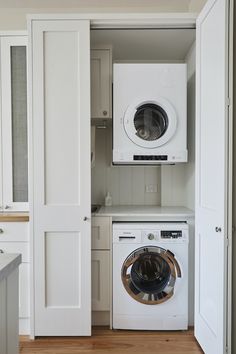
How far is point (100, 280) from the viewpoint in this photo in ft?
7.96

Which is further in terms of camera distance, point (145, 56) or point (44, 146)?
point (145, 56)

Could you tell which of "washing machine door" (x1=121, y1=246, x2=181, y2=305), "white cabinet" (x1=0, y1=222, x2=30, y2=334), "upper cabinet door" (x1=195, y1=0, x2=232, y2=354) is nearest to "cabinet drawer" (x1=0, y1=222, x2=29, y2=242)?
"white cabinet" (x1=0, y1=222, x2=30, y2=334)

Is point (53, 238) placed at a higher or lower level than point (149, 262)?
higher

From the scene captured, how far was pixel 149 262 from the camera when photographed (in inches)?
95.8

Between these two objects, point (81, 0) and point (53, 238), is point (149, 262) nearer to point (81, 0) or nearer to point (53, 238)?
point (53, 238)

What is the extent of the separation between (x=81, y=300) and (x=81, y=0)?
2.73 m

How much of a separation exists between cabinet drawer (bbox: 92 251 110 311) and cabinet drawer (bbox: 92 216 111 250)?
2.2 inches

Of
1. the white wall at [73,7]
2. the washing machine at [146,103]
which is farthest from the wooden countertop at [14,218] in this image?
the white wall at [73,7]

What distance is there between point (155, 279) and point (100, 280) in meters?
0.44

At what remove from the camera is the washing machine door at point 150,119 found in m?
2.48

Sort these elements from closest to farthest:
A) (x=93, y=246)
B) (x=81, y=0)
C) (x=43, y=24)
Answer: (x=43, y=24) < (x=93, y=246) < (x=81, y=0)

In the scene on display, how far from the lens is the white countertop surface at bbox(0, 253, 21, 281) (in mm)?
1040

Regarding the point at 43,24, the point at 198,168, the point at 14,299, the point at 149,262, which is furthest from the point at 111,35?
the point at 14,299

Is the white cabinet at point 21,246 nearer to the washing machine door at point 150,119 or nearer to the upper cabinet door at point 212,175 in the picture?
the washing machine door at point 150,119
